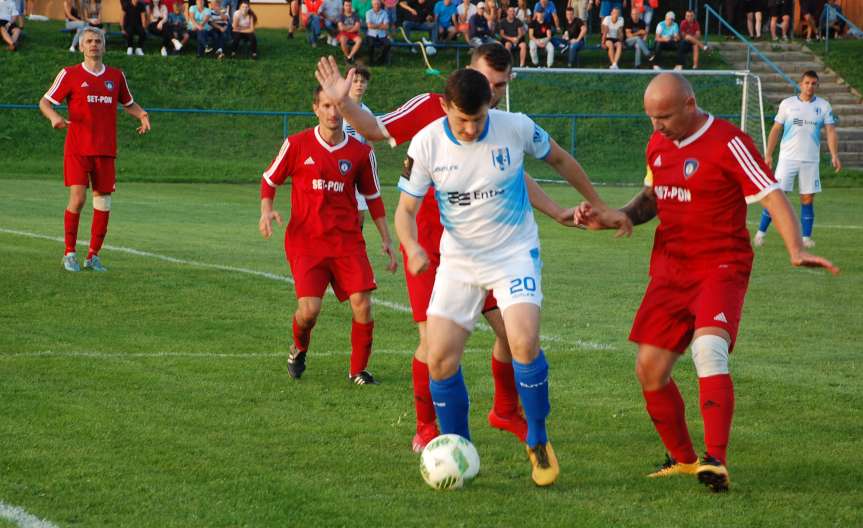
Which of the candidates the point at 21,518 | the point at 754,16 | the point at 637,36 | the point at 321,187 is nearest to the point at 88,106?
the point at 321,187

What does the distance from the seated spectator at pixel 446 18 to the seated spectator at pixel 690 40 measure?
6.20 metres

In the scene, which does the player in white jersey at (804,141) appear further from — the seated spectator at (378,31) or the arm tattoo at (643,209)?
the seated spectator at (378,31)

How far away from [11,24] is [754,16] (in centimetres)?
2096

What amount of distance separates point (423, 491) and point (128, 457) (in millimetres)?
1574

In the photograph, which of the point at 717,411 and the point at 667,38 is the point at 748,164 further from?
the point at 667,38

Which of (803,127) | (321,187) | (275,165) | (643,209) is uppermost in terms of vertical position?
(643,209)

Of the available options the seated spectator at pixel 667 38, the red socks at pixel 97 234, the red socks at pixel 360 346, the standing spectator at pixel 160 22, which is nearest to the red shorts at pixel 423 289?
the red socks at pixel 360 346

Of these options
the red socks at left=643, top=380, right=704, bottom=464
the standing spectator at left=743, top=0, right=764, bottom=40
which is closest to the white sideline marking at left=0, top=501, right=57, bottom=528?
the red socks at left=643, top=380, right=704, bottom=464

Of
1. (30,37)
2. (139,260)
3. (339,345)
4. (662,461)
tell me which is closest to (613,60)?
(30,37)

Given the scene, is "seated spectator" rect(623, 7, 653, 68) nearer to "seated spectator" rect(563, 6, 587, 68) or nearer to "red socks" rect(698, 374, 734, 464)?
"seated spectator" rect(563, 6, 587, 68)

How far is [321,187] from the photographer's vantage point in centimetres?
868

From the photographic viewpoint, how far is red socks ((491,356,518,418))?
725cm

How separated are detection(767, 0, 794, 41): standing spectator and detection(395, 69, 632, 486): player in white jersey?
108 ft

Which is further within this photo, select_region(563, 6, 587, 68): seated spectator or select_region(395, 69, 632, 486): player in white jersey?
select_region(563, 6, 587, 68): seated spectator
